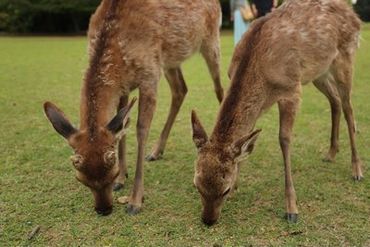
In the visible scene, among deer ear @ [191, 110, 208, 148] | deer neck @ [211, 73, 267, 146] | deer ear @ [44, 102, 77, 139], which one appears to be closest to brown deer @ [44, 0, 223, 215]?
deer ear @ [44, 102, 77, 139]

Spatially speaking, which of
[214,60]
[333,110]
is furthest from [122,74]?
[333,110]

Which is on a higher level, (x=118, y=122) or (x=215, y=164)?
(x=118, y=122)

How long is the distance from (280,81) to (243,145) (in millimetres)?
982

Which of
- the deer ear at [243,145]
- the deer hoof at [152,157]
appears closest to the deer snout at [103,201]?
the deer ear at [243,145]

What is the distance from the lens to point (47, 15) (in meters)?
39.5

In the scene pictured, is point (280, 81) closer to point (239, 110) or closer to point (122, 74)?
point (239, 110)

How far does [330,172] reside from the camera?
5.62 metres

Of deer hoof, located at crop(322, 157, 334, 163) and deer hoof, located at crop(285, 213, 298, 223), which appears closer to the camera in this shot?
deer hoof, located at crop(285, 213, 298, 223)

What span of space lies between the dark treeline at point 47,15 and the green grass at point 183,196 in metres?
31.0

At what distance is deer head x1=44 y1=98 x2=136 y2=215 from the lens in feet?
13.5

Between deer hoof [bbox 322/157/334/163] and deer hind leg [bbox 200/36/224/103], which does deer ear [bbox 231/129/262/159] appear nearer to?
deer hoof [bbox 322/157/334/163]

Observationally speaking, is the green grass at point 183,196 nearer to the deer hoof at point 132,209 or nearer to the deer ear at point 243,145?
the deer hoof at point 132,209

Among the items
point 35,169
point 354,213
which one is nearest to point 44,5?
point 35,169

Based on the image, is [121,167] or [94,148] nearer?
[94,148]
